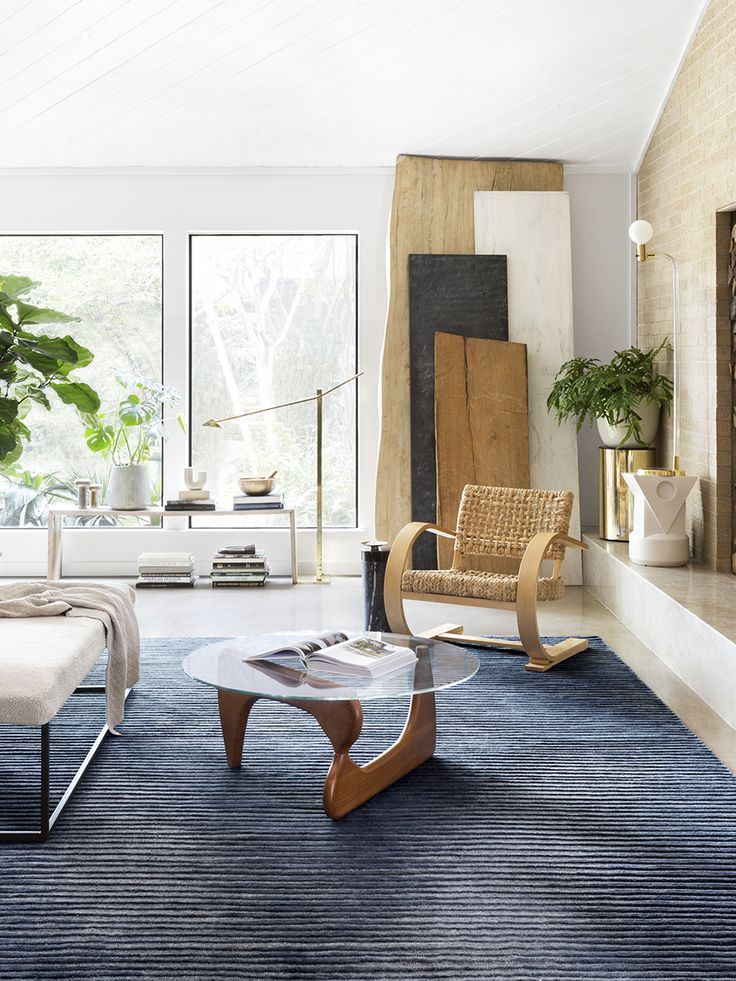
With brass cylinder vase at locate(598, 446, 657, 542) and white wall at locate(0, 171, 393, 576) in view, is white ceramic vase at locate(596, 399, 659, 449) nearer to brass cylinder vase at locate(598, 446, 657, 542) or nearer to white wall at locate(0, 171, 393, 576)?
brass cylinder vase at locate(598, 446, 657, 542)

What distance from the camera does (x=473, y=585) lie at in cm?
451

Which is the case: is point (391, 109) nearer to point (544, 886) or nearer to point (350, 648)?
point (350, 648)

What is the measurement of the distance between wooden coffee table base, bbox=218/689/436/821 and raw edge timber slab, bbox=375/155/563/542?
3.33 m

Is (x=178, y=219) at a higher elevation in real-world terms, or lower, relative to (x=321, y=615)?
higher

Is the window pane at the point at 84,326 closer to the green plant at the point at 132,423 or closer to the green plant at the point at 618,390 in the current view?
the green plant at the point at 132,423

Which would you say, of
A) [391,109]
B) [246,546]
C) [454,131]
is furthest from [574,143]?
[246,546]

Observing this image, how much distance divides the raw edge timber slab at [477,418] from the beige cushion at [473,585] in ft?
5.12

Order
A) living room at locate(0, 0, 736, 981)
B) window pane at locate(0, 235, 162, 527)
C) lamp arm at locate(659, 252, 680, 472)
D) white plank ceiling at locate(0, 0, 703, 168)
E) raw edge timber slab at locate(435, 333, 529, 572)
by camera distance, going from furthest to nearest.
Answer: window pane at locate(0, 235, 162, 527)
raw edge timber slab at locate(435, 333, 529, 572)
lamp arm at locate(659, 252, 680, 472)
white plank ceiling at locate(0, 0, 703, 168)
living room at locate(0, 0, 736, 981)

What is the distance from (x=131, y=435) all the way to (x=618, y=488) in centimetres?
324

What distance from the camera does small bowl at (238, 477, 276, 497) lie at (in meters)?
6.49

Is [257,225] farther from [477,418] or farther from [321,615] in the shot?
[321,615]

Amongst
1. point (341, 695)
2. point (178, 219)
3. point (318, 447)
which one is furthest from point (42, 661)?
point (178, 219)

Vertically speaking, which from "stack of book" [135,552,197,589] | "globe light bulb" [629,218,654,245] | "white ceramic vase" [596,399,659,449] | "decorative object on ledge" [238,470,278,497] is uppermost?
"globe light bulb" [629,218,654,245]

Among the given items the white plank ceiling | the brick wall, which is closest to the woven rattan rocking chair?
the brick wall
